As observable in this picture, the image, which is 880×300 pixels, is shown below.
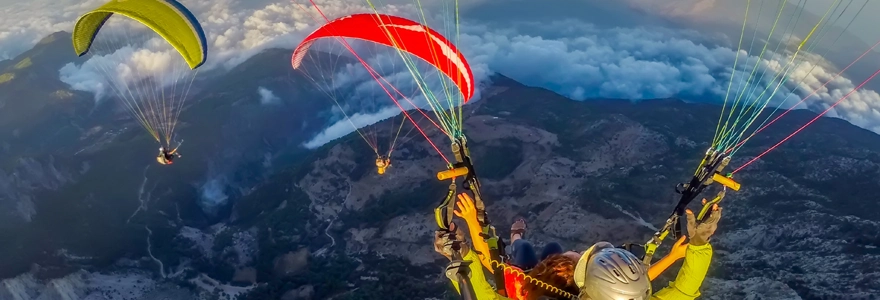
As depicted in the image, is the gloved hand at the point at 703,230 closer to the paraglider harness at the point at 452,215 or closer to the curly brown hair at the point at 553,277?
the curly brown hair at the point at 553,277

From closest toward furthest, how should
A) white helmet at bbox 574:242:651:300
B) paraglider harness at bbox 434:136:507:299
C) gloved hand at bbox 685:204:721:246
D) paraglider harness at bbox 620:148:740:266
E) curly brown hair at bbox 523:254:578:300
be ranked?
white helmet at bbox 574:242:651:300, curly brown hair at bbox 523:254:578:300, paraglider harness at bbox 434:136:507:299, gloved hand at bbox 685:204:721:246, paraglider harness at bbox 620:148:740:266

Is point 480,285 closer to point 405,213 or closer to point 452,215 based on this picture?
point 452,215

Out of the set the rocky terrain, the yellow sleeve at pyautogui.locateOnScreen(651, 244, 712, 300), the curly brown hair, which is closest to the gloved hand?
the yellow sleeve at pyautogui.locateOnScreen(651, 244, 712, 300)

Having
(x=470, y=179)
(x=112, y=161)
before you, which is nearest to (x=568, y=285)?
(x=470, y=179)

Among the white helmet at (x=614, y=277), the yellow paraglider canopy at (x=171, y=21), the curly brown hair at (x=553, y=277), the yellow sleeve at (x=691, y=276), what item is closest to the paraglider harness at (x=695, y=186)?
the yellow sleeve at (x=691, y=276)

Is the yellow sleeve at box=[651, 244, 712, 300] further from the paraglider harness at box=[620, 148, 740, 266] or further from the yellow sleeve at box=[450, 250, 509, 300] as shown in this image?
the paraglider harness at box=[620, 148, 740, 266]

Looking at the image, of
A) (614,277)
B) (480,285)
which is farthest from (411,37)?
(614,277)
